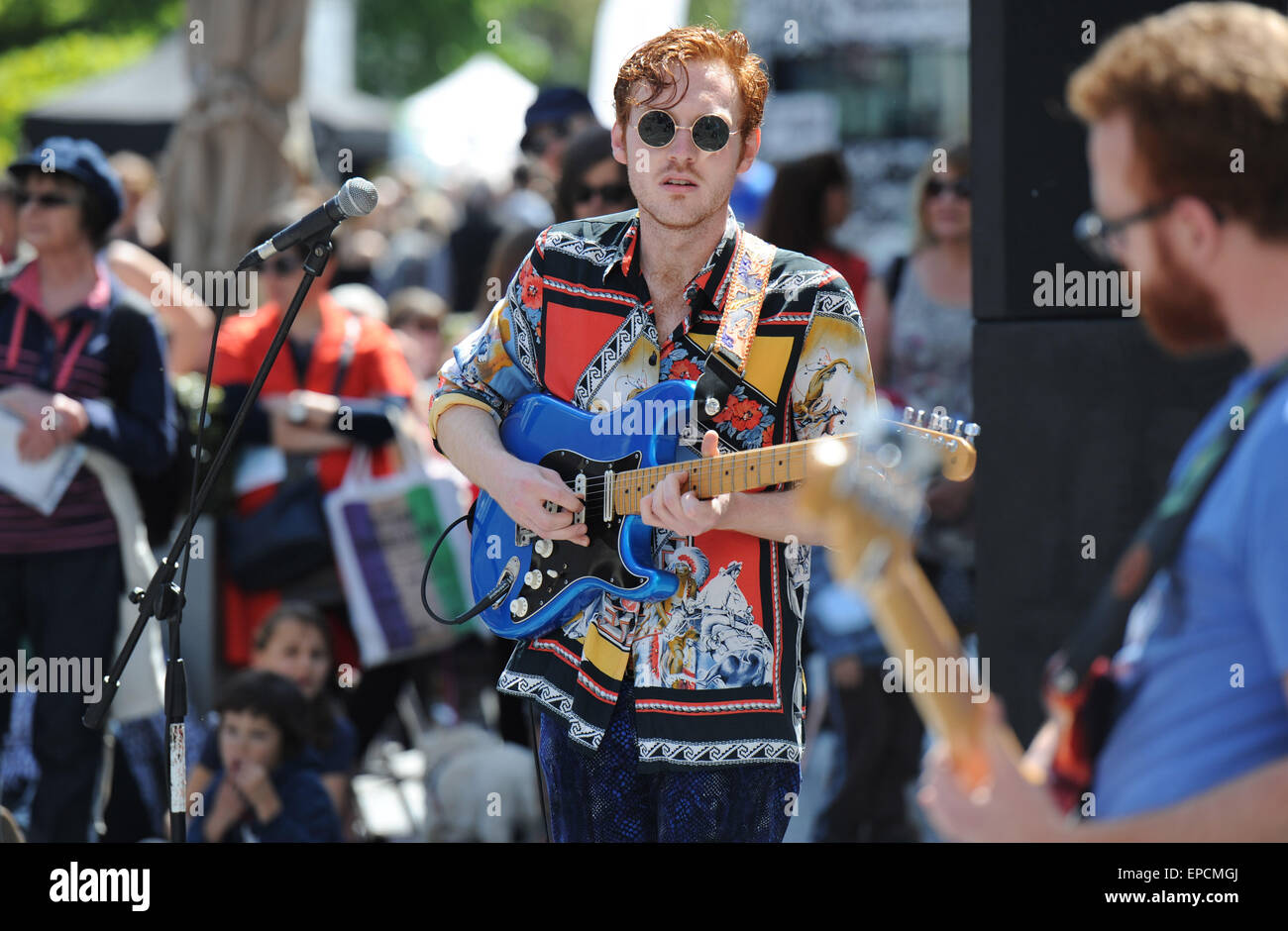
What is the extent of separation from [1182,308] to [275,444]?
4240mm

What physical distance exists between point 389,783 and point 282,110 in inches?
123

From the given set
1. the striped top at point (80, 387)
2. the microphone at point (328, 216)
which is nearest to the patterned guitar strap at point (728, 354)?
the microphone at point (328, 216)

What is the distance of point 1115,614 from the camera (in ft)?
5.32

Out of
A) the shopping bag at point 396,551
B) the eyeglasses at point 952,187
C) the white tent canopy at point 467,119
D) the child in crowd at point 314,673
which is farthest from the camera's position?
the white tent canopy at point 467,119

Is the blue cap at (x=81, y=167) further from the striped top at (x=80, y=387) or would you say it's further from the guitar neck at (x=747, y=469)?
the guitar neck at (x=747, y=469)

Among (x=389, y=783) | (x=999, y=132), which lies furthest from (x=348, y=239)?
(x=999, y=132)

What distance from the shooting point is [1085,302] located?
3738mm

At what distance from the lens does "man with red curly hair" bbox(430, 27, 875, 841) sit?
2.73m

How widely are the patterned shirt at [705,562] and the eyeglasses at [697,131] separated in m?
0.18

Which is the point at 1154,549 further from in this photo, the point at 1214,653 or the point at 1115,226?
the point at 1115,226

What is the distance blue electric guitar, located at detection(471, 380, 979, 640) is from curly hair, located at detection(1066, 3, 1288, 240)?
39.5 inches

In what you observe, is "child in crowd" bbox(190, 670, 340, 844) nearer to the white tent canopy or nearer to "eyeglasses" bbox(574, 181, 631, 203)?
"eyeglasses" bbox(574, 181, 631, 203)

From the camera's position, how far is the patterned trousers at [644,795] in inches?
108

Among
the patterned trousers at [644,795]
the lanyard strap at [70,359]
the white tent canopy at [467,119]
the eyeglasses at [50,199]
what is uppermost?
the white tent canopy at [467,119]
